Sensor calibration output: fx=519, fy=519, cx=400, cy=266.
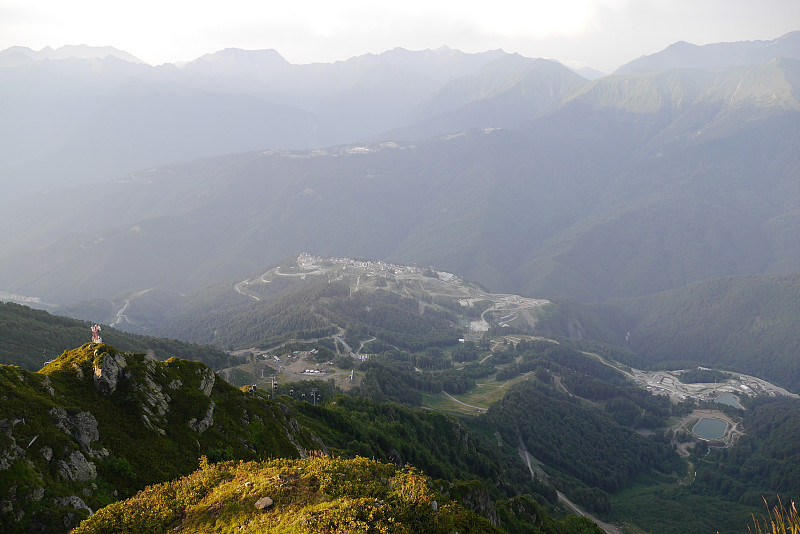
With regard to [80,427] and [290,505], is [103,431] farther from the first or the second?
[290,505]

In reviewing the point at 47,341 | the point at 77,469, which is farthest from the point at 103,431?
the point at 47,341

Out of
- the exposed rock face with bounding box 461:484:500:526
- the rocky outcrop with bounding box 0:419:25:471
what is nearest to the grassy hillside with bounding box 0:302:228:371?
the rocky outcrop with bounding box 0:419:25:471

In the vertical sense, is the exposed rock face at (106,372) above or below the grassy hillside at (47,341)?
above

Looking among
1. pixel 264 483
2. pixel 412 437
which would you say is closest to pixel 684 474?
pixel 412 437

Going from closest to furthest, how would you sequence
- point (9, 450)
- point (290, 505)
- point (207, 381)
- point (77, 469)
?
point (290, 505)
point (9, 450)
point (77, 469)
point (207, 381)

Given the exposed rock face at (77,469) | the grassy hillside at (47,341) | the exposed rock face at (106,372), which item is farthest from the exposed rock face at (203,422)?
the grassy hillside at (47,341)

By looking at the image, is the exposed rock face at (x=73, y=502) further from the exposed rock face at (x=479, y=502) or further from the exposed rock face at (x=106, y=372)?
the exposed rock face at (x=479, y=502)

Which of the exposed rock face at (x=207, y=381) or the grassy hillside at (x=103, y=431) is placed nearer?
the grassy hillside at (x=103, y=431)
